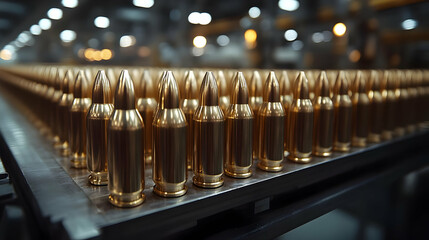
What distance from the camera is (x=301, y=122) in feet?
2.91

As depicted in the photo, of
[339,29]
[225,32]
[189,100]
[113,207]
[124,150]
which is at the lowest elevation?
[113,207]

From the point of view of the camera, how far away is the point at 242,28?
4.45 meters

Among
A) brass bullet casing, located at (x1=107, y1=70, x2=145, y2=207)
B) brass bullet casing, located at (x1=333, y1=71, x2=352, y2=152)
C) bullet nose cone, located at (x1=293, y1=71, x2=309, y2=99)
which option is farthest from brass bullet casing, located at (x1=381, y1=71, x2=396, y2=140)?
brass bullet casing, located at (x1=107, y1=70, x2=145, y2=207)

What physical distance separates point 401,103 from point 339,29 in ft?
6.96

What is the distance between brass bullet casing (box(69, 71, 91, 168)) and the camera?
78cm

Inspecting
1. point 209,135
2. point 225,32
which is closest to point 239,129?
point 209,135

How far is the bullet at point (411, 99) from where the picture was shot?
137 centimetres

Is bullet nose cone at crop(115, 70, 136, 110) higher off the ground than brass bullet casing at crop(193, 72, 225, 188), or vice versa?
bullet nose cone at crop(115, 70, 136, 110)

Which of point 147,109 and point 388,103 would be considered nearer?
point 147,109

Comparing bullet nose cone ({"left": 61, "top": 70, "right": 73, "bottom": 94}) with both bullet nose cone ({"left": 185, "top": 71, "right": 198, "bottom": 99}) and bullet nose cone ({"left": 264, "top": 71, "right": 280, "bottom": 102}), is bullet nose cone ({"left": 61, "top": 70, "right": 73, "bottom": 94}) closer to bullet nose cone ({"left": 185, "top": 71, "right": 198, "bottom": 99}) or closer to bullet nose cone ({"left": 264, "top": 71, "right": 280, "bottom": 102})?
bullet nose cone ({"left": 185, "top": 71, "right": 198, "bottom": 99})

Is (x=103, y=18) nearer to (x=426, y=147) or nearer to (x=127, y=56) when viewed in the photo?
(x=127, y=56)

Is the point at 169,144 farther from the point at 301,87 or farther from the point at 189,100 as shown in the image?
the point at 301,87

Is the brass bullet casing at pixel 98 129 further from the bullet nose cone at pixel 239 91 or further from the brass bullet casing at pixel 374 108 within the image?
the brass bullet casing at pixel 374 108

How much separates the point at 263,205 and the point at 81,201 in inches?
18.5
